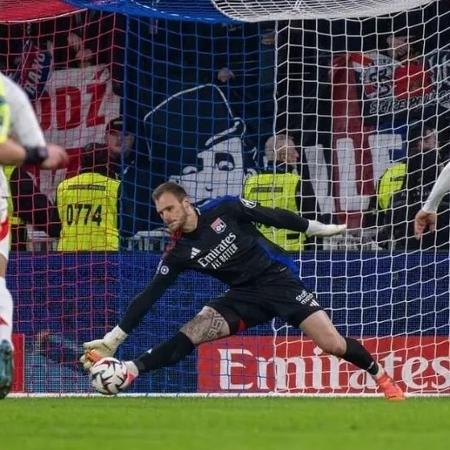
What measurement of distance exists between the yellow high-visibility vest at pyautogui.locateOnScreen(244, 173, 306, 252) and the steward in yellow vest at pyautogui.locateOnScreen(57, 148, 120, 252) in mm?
1224

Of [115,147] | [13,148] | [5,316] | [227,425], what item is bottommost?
[227,425]

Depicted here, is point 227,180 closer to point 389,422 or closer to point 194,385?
point 194,385

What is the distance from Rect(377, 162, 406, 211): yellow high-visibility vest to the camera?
1479 cm

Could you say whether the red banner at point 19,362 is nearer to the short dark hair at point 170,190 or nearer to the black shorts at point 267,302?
the black shorts at point 267,302

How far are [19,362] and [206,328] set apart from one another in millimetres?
2426

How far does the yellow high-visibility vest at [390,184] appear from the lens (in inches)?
582

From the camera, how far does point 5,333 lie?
934cm

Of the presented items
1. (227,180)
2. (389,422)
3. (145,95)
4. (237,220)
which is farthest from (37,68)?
(389,422)

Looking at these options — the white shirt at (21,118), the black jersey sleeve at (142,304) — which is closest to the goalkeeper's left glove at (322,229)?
the black jersey sleeve at (142,304)

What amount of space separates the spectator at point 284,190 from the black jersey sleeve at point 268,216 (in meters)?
2.02

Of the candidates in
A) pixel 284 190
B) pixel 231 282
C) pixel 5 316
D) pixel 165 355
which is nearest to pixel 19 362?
pixel 165 355

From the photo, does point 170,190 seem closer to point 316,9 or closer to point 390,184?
point 316,9

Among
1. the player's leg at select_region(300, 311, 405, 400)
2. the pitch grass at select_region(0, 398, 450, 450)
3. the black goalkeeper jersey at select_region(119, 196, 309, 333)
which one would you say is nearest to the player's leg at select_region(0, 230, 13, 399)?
the pitch grass at select_region(0, 398, 450, 450)

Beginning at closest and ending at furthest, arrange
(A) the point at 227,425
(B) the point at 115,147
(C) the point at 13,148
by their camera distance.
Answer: (C) the point at 13,148, (A) the point at 227,425, (B) the point at 115,147
